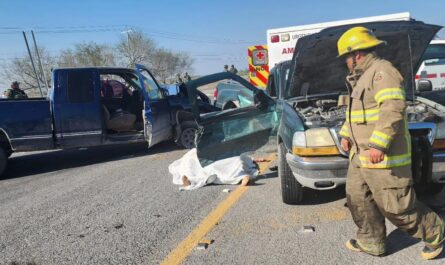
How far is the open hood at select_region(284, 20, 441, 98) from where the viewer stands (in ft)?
16.2

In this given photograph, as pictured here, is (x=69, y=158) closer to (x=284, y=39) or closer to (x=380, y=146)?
(x=284, y=39)

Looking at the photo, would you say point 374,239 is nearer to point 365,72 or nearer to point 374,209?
point 374,209

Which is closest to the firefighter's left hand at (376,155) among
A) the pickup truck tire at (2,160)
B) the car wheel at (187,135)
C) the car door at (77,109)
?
the car wheel at (187,135)

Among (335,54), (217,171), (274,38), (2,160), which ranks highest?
(274,38)

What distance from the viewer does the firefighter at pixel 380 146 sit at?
2982 mm

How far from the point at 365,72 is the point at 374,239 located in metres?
1.31

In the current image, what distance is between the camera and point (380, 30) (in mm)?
4980

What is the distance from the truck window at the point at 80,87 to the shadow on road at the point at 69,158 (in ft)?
4.26

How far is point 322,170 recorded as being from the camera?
3990 mm

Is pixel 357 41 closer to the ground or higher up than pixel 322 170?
higher up

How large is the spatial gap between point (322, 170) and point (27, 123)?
5.85 meters

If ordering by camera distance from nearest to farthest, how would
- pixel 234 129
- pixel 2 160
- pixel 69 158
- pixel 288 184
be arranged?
pixel 288 184 < pixel 234 129 < pixel 2 160 < pixel 69 158

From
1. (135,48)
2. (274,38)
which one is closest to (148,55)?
(135,48)

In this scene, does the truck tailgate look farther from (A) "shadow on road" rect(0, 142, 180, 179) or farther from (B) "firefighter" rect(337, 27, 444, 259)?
(B) "firefighter" rect(337, 27, 444, 259)
